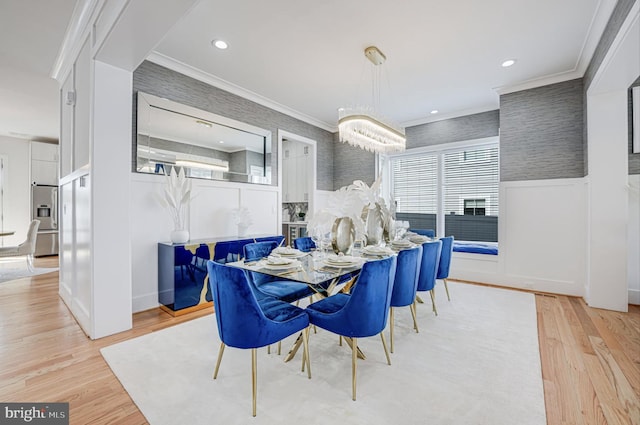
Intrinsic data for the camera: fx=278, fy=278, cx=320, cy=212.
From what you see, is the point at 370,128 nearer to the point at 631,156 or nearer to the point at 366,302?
the point at 366,302

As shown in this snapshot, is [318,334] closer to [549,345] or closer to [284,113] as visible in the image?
[549,345]

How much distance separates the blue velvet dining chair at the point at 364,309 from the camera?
1678 millimetres

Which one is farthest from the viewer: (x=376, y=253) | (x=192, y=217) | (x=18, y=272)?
(x=18, y=272)

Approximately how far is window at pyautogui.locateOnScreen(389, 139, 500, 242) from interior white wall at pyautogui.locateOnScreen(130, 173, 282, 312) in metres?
2.14

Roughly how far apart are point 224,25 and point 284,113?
2245 mm

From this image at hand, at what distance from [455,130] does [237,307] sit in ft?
16.1

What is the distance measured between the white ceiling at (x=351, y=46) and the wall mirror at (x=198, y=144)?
52 centimetres

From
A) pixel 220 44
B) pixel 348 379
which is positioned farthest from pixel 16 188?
pixel 348 379

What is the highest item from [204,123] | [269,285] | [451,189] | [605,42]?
[605,42]

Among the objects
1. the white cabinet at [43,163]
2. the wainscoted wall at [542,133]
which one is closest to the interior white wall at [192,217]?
the wainscoted wall at [542,133]

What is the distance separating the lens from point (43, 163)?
6.66 metres

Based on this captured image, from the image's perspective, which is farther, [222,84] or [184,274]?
[222,84]

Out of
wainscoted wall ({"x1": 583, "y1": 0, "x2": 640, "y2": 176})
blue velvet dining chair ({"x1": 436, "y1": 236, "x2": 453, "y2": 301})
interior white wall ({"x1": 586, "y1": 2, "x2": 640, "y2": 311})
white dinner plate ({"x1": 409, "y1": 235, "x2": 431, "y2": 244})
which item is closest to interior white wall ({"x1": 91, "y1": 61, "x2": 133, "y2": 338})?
white dinner plate ({"x1": 409, "y1": 235, "x2": 431, "y2": 244})

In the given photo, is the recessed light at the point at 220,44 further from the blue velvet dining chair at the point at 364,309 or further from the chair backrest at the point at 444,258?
the chair backrest at the point at 444,258
